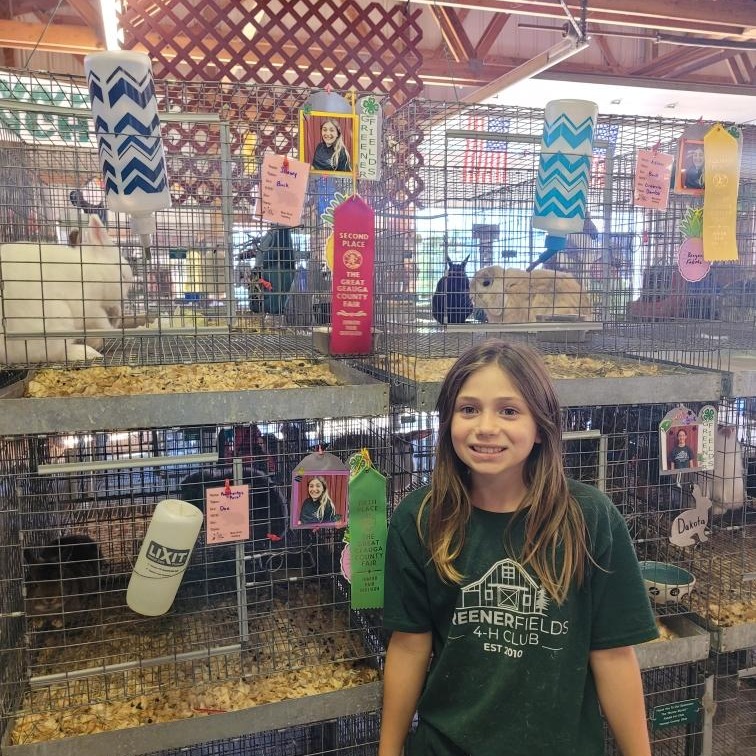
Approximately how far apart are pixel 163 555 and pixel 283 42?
3.33m

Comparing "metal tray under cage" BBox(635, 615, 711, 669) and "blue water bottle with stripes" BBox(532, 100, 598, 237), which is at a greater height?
"blue water bottle with stripes" BBox(532, 100, 598, 237)

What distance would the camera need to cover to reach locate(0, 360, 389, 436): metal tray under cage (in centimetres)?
113

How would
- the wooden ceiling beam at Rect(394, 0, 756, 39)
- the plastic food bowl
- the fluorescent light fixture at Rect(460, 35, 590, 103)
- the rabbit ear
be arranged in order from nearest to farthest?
the plastic food bowl < the rabbit ear < the fluorescent light fixture at Rect(460, 35, 590, 103) < the wooden ceiling beam at Rect(394, 0, 756, 39)

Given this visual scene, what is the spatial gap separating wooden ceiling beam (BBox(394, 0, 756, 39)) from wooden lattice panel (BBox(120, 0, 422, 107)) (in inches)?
30.7

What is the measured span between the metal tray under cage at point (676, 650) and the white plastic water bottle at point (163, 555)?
41.0 inches

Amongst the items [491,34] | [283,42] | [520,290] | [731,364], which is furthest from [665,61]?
[731,364]

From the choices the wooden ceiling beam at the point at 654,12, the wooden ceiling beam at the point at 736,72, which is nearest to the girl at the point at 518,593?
the wooden ceiling beam at the point at 654,12

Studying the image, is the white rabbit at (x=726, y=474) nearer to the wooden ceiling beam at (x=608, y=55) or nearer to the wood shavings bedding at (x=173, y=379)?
the wood shavings bedding at (x=173, y=379)

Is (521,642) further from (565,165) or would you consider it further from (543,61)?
(543,61)

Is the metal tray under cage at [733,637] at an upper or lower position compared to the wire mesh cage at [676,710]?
upper

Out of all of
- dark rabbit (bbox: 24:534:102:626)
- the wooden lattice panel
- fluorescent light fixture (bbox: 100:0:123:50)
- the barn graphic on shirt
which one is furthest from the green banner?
the wooden lattice panel

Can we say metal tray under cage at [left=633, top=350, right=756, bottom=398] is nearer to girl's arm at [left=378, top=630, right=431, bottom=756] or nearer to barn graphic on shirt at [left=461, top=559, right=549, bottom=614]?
barn graphic on shirt at [left=461, top=559, right=549, bottom=614]

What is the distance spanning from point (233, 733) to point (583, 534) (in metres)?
0.79

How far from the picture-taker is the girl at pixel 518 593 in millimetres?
1057
